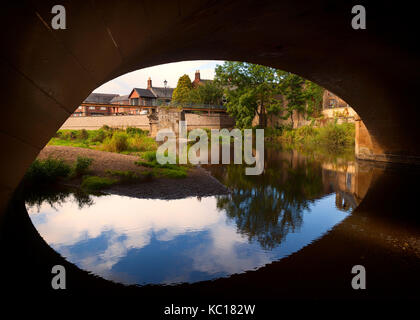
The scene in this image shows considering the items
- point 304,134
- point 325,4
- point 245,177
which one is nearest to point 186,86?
point 304,134

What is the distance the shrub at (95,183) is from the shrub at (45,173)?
1.24 metres

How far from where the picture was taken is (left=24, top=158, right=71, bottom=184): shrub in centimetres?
953

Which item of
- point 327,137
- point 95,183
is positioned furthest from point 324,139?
point 95,183

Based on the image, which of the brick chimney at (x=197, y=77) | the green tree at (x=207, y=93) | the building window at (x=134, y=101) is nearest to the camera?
the green tree at (x=207, y=93)

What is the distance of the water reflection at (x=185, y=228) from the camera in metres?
3.94

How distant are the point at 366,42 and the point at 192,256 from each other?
8.08 metres

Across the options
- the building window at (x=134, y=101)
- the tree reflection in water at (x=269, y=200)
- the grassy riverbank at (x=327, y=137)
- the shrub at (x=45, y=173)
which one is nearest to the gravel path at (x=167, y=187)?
the tree reflection in water at (x=269, y=200)

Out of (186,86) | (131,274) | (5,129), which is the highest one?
(186,86)

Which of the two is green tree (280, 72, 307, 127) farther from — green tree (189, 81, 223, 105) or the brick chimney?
→ the brick chimney

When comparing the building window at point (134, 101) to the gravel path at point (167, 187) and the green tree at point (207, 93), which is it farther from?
the gravel path at point (167, 187)

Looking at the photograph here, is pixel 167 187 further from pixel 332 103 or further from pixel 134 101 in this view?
pixel 134 101

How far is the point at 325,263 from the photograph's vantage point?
12.9 ft

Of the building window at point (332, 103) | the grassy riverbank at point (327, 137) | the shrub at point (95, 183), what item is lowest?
the shrub at point (95, 183)

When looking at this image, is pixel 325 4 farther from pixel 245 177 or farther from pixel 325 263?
pixel 245 177
